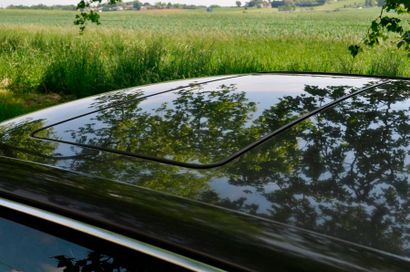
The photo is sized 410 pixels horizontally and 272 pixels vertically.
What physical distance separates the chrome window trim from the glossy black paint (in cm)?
2

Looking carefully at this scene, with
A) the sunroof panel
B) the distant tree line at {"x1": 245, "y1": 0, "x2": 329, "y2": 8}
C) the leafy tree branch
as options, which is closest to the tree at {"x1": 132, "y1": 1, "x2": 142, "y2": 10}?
the distant tree line at {"x1": 245, "y1": 0, "x2": 329, "y2": 8}

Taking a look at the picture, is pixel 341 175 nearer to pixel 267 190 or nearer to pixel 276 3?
pixel 267 190

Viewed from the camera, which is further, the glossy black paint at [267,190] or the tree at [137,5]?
the tree at [137,5]

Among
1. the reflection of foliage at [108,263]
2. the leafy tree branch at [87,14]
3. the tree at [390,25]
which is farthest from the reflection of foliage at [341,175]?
the leafy tree branch at [87,14]

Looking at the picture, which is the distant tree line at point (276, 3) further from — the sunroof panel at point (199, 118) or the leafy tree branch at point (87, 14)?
the sunroof panel at point (199, 118)

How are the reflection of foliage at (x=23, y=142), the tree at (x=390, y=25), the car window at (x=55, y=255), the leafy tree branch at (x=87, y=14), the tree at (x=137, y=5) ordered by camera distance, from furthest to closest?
1. the tree at (x=137, y=5)
2. the leafy tree branch at (x=87, y=14)
3. the tree at (x=390, y=25)
4. the reflection of foliage at (x=23, y=142)
5. the car window at (x=55, y=255)

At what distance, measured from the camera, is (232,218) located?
1194 millimetres

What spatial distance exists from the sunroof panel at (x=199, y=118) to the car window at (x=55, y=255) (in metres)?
0.33

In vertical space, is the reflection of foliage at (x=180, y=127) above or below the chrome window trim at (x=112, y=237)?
above

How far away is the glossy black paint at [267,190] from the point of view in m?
1.08

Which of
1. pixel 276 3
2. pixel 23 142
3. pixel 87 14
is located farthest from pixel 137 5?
pixel 23 142

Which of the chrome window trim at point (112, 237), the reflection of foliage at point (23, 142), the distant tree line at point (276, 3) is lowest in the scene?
the distant tree line at point (276, 3)

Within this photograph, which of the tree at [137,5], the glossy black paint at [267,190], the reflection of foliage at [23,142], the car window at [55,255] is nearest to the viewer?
the glossy black paint at [267,190]

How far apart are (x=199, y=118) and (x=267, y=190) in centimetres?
56
